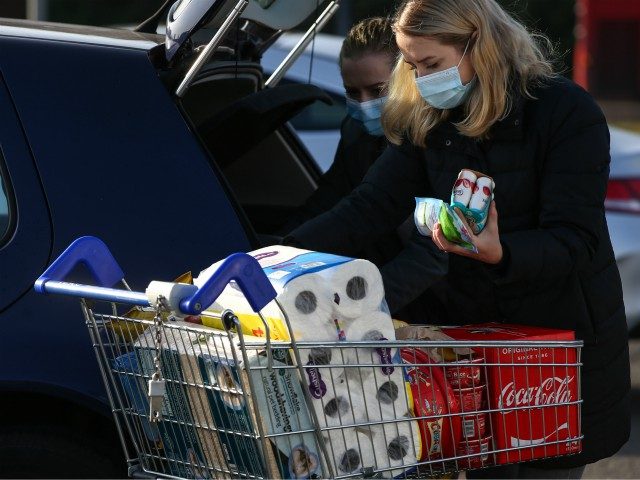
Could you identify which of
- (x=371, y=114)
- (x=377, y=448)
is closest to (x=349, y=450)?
(x=377, y=448)

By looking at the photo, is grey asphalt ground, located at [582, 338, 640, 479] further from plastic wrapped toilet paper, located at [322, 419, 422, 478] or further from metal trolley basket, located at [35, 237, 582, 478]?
plastic wrapped toilet paper, located at [322, 419, 422, 478]

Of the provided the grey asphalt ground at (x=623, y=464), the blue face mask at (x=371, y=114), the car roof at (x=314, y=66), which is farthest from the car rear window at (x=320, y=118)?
the blue face mask at (x=371, y=114)

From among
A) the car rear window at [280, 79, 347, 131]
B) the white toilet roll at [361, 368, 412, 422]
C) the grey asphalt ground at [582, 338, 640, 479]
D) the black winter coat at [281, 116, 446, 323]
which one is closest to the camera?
the white toilet roll at [361, 368, 412, 422]

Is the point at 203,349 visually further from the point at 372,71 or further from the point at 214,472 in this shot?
the point at 372,71

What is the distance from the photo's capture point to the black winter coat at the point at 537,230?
2.78 meters

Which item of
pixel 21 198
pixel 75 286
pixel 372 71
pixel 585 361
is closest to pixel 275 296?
pixel 75 286

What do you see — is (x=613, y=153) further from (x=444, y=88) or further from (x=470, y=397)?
(x=470, y=397)

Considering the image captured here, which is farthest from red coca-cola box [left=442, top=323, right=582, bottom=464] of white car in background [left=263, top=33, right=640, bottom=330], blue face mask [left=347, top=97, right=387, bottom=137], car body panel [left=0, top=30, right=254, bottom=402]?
white car in background [left=263, top=33, right=640, bottom=330]

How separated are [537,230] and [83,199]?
41.4 inches

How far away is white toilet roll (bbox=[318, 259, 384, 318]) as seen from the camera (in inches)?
94.9

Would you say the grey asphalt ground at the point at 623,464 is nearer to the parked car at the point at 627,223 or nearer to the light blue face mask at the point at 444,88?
the parked car at the point at 627,223

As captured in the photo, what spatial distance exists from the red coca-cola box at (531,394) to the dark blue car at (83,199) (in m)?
0.68

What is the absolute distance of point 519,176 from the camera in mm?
2855

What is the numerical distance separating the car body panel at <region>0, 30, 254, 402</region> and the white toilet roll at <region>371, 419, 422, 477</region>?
0.66 m
